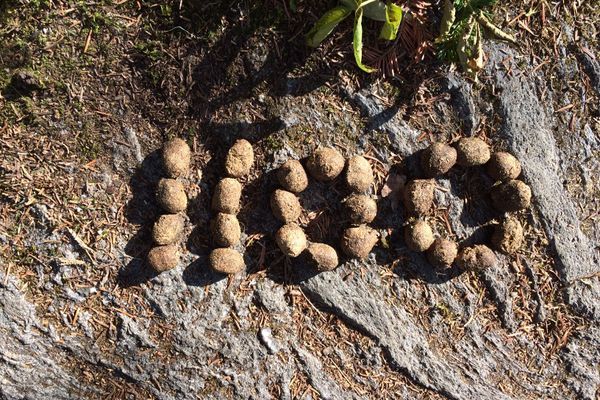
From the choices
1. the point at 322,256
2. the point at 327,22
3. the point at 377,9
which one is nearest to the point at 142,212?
the point at 322,256

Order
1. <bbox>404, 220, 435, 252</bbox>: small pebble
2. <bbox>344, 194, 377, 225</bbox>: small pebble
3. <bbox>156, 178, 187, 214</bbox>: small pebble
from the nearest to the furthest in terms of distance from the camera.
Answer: <bbox>156, 178, 187, 214</bbox>: small pebble → <bbox>344, 194, 377, 225</bbox>: small pebble → <bbox>404, 220, 435, 252</bbox>: small pebble

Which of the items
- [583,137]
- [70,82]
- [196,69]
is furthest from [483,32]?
[70,82]

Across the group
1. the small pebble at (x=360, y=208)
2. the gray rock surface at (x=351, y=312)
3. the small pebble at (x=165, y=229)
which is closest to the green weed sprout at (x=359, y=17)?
the gray rock surface at (x=351, y=312)

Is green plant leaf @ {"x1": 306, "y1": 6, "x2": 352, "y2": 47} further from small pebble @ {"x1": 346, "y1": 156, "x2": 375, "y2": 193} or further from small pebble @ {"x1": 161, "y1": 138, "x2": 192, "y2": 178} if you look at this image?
Result: small pebble @ {"x1": 161, "y1": 138, "x2": 192, "y2": 178}

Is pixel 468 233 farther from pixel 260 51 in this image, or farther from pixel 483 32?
pixel 260 51

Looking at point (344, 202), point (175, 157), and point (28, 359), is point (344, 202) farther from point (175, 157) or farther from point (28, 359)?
point (28, 359)

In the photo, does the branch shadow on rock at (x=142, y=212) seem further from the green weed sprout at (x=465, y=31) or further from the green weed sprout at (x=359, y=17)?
the green weed sprout at (x=465, y=31)

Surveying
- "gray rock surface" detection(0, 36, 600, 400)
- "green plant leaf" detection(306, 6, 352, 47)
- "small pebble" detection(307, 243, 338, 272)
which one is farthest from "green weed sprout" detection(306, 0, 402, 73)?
"small pebble" detection(307, 243, 338, 272)
